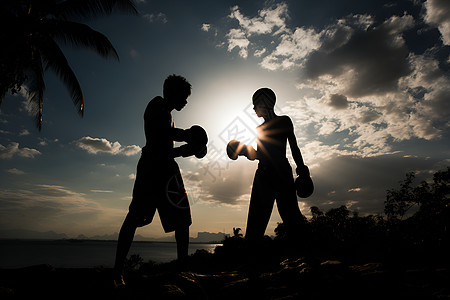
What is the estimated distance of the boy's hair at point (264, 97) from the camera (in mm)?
2465

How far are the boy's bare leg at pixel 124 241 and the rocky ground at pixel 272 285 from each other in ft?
0.40

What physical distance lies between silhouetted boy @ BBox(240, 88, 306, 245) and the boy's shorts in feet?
2.43

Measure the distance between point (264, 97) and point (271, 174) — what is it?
855 millimetres

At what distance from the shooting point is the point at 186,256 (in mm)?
Answer: 2453

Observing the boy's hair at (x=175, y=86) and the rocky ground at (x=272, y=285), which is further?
the boy's hair at (x=175, y=86)

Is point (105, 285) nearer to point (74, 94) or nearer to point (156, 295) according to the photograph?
point (156, 295)

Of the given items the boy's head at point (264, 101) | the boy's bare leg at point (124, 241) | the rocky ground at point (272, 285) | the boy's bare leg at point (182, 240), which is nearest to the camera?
the rocky ground at point (272, 285)

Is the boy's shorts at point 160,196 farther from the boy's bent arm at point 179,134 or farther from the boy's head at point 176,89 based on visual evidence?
the boy's head at point 176,89

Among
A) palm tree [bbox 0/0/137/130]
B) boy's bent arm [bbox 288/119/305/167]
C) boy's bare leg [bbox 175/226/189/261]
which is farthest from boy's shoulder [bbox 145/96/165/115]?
palm tree [bbox 0/0/137/130]

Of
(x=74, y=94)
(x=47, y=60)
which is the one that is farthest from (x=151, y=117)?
(x=47, y=60)

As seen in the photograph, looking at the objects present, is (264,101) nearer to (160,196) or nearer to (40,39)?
(160,196)

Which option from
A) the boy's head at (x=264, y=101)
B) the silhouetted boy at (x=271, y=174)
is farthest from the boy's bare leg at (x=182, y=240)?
the boy's head at (x=264, y=101)

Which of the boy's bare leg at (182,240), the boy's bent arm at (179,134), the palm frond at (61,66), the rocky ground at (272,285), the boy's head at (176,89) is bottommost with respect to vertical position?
the rocky ground at (272,285)

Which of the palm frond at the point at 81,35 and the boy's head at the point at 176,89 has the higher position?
the palm frond at the point at 81,35
